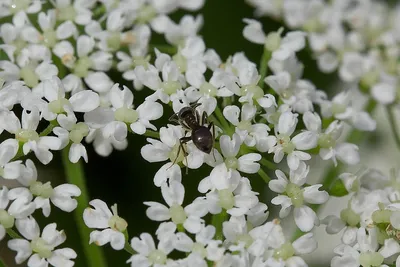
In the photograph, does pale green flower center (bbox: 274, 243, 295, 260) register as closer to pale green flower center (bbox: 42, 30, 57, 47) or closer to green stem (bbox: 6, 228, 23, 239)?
green stem (bbox: 6, 228, 23, 239)

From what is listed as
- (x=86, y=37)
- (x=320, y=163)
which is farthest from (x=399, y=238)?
(x=86, y=37)

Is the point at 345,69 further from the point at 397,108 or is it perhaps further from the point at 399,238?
the point at 399,238

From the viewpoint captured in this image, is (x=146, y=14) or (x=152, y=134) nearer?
(x=152, y=134)

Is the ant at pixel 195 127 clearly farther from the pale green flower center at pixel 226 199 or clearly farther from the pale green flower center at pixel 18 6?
the pale green flower center at pixel 18 6

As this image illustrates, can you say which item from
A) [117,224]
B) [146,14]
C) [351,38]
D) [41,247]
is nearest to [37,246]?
[41,247]

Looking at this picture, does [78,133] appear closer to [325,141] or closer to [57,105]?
[57,105]

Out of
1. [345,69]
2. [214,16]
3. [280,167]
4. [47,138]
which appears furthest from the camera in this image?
[214,16]

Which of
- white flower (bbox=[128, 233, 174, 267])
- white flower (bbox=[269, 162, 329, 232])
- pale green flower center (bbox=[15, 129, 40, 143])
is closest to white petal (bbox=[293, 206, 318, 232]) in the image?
white flower (bbox=[269, 162, 329, 232])
